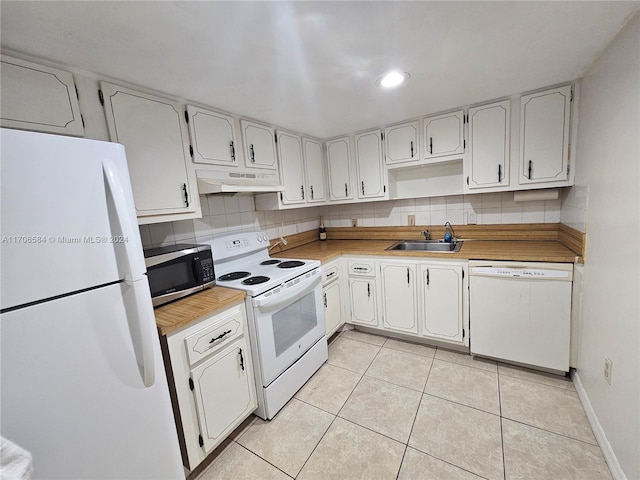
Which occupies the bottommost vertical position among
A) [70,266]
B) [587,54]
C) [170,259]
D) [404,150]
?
[170,259]

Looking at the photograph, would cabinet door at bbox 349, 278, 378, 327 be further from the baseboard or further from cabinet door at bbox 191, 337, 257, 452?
the baseboard

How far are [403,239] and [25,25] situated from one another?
9.47 feet

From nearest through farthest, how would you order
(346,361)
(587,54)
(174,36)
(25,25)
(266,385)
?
(25,25)
(174,36)
(587,54)
(266,385)
(346,361)

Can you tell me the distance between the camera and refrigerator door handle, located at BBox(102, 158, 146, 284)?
34.6 inches

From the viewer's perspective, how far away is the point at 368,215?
3.11m

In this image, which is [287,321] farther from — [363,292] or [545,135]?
[545,135]

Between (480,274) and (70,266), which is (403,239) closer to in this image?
(480,274)

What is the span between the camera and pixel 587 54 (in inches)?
57.6

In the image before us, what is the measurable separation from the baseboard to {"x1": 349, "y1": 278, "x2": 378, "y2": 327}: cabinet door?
1439 millimetres

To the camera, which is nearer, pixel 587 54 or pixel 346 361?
pixel 587 54

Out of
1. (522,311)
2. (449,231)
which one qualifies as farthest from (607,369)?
(449,231)

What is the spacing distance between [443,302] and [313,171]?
1.77m

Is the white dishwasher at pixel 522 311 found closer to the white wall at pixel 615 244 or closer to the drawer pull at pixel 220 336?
the white wall at pixel 615 244

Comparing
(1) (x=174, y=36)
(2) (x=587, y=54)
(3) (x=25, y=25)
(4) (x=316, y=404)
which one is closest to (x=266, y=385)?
(4) (x=316, y=404)
